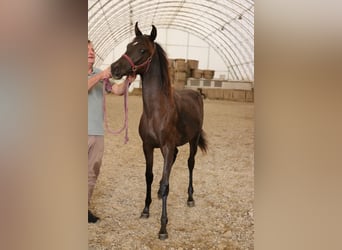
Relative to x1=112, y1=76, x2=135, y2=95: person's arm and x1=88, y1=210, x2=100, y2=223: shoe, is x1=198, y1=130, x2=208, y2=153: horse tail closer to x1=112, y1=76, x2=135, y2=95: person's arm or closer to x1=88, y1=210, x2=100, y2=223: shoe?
x1=112, y1=76, x2=135, y2=95: person's arm

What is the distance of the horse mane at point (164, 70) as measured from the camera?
3.59 feet

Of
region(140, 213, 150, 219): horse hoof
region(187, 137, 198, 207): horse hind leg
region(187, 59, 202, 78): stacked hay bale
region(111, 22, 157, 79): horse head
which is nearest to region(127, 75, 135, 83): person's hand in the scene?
region(111, 22, 157, 79): horse head

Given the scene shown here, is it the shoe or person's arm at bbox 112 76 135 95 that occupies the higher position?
person's arm at bbox 112 76 135 95

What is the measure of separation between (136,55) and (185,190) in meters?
0.54

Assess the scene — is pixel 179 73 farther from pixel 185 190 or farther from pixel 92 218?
pixel 92 218

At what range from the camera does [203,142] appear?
1143 mm

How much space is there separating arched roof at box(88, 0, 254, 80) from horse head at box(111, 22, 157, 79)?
0.03m

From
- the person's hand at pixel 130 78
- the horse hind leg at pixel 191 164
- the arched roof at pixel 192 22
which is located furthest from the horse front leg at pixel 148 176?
the arched roof at pixel 192 22

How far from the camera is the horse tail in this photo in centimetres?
114

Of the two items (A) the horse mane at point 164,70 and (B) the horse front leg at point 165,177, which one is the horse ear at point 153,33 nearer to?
(A) the horse mane at point 164,70

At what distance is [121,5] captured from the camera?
3.61ft
